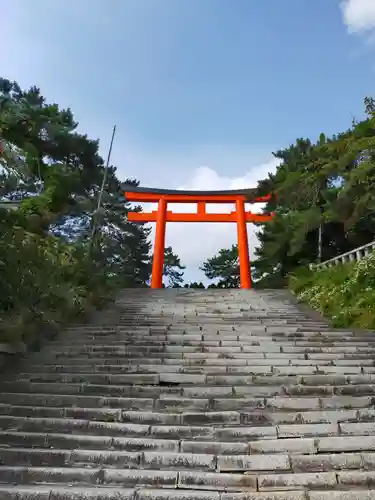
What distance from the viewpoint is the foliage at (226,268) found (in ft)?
86.1

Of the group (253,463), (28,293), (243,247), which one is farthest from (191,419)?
(243,247)

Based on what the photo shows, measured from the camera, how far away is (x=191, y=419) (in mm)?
3559

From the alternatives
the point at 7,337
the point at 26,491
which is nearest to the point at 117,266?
the point at 7,337

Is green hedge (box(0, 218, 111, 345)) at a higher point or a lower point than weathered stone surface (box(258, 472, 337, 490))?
higher

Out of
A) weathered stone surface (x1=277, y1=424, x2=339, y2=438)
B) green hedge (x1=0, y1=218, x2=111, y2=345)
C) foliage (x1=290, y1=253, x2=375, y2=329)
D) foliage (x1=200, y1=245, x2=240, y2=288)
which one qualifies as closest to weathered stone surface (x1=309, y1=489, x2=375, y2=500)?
weathered stone surface (x1=277, y1=424, x2=339, y2=438)

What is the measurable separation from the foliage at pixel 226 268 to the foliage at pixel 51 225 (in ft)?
21.6

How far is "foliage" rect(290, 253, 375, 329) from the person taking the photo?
7.07 meters

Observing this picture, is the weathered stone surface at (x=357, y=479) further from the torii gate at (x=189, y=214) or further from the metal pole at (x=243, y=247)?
the torii gate at (x=189, y=214)

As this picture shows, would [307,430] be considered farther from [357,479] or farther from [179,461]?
[179,461]

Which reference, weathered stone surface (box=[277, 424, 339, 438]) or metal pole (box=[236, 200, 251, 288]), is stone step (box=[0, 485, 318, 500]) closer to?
weathered stone surface (box=[277, 424, 339, 438])

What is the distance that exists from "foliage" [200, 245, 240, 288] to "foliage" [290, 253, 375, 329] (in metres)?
15.8

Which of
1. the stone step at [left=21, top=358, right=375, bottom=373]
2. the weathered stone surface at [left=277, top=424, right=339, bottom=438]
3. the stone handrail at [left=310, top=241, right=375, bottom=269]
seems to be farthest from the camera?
the stone handrail at [left=310, top=241, right=375, bottom=269]

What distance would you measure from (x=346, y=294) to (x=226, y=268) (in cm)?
1871

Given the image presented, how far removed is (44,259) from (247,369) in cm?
351
